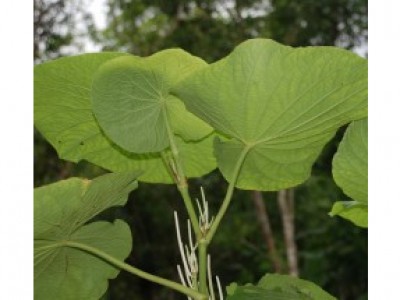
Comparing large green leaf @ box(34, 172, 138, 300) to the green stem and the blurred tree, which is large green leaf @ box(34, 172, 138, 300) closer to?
the green stem

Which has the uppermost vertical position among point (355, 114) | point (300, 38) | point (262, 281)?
point (300, 38)

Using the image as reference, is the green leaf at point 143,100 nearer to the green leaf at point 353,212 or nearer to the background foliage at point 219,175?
the green leaf at point 353,212

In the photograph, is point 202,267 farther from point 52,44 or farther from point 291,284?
point 52,44

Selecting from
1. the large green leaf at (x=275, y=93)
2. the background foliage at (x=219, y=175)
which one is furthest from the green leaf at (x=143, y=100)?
the background foliage at (x=219, y=175)

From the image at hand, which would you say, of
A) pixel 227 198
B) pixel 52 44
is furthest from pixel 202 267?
pixel 52 44
